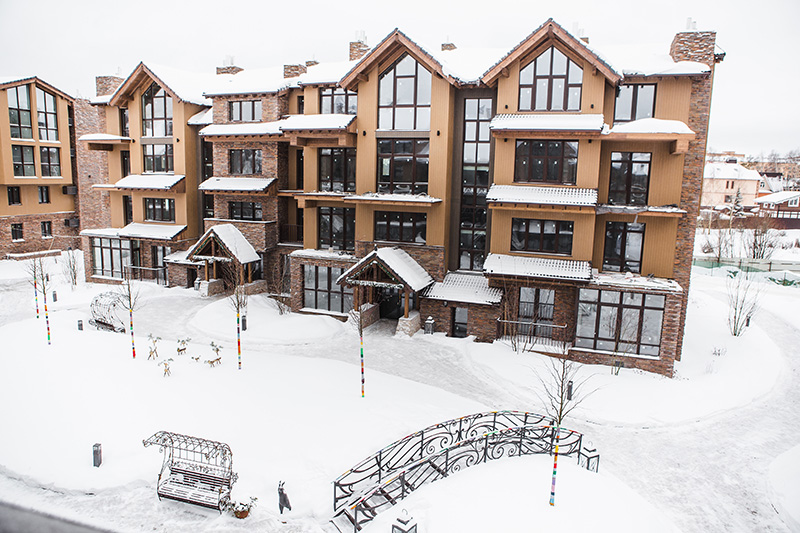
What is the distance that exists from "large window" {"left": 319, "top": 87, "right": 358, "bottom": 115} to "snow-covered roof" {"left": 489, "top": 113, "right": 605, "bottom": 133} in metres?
8.20

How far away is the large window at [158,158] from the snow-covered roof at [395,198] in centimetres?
1544

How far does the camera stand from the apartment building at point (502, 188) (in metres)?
21.5

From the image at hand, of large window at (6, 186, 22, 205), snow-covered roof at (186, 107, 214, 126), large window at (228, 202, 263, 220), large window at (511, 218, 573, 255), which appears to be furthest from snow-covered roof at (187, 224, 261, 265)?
large window at (6, 186, 22, 205)

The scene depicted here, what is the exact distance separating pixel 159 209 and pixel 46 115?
17.1 meters

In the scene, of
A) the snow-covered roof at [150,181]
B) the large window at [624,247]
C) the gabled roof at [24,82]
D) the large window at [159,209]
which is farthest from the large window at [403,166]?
the gabled roof at [24,82]

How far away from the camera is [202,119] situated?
105 feet

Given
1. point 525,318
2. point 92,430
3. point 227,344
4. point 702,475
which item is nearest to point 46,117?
point 227,344

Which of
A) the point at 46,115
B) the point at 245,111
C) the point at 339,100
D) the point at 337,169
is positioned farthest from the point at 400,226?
the point at 46,115

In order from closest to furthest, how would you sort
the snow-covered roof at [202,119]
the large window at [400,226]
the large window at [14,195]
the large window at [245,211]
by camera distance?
the large window at [400,226], the large window at [245,211], the snow-covered roof at [202,119], the large window at [14,195]

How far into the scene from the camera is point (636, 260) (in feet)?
75.3

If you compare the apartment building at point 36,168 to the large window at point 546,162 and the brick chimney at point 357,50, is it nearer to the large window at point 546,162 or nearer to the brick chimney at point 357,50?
the brick chimney at point 357,50

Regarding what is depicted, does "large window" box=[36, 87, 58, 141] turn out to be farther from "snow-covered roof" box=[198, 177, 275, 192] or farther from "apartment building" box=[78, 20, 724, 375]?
"apartment building" box=[78, 20, 724, 375]

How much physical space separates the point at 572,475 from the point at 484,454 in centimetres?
214

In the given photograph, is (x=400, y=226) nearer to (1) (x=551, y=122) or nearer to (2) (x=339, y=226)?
(2) (x=339, y=226)
